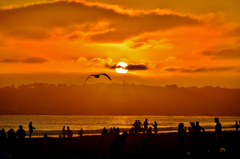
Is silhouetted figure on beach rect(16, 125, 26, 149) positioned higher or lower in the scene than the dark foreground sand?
higher

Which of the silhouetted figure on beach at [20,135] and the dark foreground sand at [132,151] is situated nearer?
the dark foreground sand at [132,151]

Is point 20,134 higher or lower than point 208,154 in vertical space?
higher

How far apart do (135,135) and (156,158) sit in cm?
2305

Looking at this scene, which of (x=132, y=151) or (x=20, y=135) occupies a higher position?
(x=20, y=135)

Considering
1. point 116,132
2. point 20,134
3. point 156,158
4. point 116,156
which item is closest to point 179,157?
point 156,158

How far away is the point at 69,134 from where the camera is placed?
1833 inches

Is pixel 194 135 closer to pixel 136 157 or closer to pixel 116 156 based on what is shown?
pixel 136 157

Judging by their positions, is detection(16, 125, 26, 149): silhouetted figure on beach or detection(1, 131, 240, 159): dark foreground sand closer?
detection(1, 131, 240, 159): dark foreground sand

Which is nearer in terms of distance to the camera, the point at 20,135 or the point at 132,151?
the point at 20,135

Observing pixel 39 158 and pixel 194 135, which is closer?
pixel 39 158

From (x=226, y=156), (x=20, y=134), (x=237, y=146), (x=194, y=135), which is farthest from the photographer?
(x=20, y=134)

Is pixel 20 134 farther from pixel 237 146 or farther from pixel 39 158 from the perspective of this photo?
pixel 237 146

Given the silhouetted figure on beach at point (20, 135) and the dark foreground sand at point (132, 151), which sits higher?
the silhouetted figure on beach at point (20, 135)

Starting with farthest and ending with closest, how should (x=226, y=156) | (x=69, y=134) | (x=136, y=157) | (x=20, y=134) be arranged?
(x=69, y=134) → (x=20, y=134) → (x=136, y=157) → (x=226, y=156)
